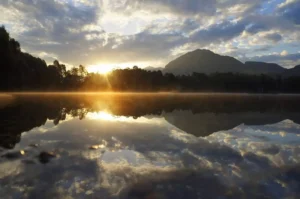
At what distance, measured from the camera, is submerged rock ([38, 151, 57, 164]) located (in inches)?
431

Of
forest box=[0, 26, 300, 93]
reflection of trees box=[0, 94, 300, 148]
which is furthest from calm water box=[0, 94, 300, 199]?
forest box=[0, 26, 300, 93]

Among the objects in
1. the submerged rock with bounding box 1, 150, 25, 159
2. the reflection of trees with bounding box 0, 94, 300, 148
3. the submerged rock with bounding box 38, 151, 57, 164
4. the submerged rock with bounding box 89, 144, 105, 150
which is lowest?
the reflection of trees with bounding box 0, 94, 300, 148

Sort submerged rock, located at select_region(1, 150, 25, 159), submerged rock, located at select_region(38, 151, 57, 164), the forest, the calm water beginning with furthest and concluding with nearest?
the forest
submerged rock, located at select_region(1, 150, 25, 159)
submerged rock, located at select_region(38, 151, 57, 164)
the calm water

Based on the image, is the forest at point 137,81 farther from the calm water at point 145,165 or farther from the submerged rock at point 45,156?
the submerged rock at point 45,156

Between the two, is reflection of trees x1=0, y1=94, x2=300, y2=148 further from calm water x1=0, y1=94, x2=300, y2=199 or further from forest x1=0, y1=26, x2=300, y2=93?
forest x1=0, y1=26, x2=300, y2=93

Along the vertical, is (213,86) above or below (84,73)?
below

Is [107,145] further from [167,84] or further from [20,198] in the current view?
[167,84]

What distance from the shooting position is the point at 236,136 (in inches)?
719

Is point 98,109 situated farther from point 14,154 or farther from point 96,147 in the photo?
point 14,154

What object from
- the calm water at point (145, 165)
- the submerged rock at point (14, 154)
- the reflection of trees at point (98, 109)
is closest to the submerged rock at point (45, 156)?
the calm water at point (145, 165)

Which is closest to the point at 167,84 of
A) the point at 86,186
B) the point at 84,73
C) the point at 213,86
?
the point at 213,86

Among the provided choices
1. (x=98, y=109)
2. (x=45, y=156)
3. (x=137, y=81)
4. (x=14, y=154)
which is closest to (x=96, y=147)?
(x=45, y=156)

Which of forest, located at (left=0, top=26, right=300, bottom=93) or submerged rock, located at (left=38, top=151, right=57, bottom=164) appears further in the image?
forest, located at (left=0, top=26, right=300, bottom=93)

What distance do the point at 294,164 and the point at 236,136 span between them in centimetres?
670
